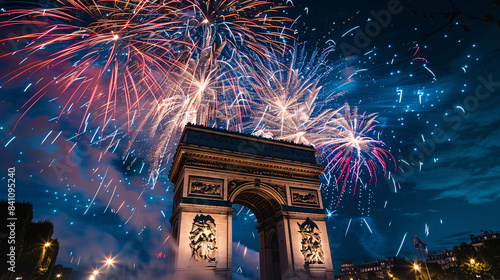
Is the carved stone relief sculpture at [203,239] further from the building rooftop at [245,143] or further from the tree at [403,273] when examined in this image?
the tree at [403,273]

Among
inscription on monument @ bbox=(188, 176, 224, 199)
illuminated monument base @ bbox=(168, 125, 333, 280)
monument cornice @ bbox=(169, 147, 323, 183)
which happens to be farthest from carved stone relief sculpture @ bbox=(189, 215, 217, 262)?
monument cornice @ bbox=(169, 147, 323, 183)

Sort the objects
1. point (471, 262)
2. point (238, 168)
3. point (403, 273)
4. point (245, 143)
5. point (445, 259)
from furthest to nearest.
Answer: point (445, 259) < point (403, 273) < point (471, 262) < point (245, 143) < point (238, 168)

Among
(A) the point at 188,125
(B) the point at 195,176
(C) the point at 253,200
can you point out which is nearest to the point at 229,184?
(B) the point at 195,176

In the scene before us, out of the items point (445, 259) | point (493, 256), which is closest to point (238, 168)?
point (493, 256)

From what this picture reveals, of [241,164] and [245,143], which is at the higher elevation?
[245,143]

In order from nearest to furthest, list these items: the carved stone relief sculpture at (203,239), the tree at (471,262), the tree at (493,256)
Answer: the carved stone relief sculpture at (203,239)
the tree at (493,256)
the tree at (471,262)

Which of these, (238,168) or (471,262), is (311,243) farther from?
(471,262)

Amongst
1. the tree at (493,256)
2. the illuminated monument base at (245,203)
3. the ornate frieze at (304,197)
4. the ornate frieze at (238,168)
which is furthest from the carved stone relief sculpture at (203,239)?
the tree at (493,256)
